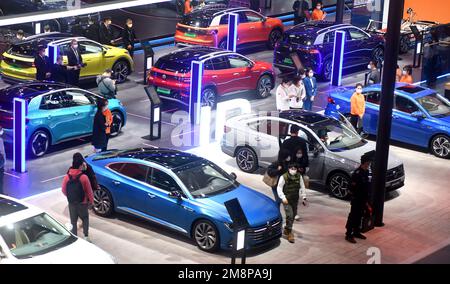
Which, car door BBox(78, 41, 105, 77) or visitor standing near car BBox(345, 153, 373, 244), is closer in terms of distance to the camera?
visitor standing near car BBox(345, 153, 373, 244)

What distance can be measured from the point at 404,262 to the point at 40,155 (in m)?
8.77

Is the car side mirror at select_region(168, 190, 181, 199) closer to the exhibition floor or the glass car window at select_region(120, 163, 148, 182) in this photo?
the glass car window at select_region(120, 163, 148, 182)

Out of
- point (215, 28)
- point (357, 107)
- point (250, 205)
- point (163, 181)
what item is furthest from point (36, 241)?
point (215, 28)

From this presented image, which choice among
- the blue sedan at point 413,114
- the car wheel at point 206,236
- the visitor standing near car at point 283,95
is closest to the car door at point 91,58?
the visitor standing near car at point 283,95

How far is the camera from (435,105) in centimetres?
2361

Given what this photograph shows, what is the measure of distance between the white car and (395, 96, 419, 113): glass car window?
420 inches

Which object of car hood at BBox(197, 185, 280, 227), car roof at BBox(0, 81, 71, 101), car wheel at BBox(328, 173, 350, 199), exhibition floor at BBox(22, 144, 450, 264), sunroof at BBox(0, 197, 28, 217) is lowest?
exhibition floor at BBox(22, 144, 450, 264)

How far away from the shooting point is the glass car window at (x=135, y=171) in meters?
17.6

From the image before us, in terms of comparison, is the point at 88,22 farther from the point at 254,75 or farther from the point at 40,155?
the point at 40,155

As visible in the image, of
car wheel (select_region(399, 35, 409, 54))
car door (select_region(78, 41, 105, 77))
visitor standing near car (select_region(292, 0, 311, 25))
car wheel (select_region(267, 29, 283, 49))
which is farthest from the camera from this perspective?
visitor standing near car (select_region(292, 0, 311, 25))

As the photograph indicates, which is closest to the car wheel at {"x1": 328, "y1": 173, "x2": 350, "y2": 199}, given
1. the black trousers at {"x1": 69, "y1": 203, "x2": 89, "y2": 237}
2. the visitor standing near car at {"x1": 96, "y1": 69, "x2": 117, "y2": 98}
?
the black trousers at {"x1": 69, "y1": 203, "x2": 89, "y2": 237}

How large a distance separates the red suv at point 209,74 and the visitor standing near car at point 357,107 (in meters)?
4.00

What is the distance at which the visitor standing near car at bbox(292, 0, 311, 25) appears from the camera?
34709mm

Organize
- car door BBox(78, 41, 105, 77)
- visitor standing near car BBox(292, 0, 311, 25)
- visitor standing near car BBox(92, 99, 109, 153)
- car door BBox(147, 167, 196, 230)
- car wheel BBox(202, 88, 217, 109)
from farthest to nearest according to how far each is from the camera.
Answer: visitor standing near car BBox(292, 0, 311, 25)
car door BBox(78, 41, 105, 77)
car wheel BBox(202, 88, 217, 109)
visitor standing near car BBox(92, 99, 109, 153)
car door BBox(147, 167, 196, 230)
